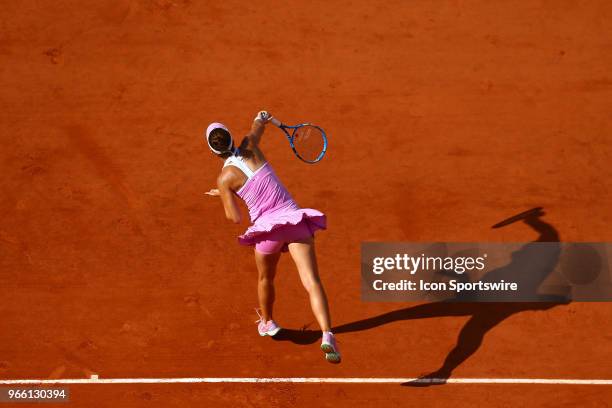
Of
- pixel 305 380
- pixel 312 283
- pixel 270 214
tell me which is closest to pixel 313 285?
pixel 312 283

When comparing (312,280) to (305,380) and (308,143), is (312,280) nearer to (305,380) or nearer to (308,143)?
(305,380)

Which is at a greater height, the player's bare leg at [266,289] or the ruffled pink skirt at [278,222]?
the ruffled pink skirt at [278,222]

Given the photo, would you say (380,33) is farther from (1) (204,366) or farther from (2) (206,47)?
(1) (204,366)

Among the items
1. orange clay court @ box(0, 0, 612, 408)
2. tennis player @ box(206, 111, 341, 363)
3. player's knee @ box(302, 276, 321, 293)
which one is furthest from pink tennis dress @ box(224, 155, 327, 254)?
orange clay court @ box(0, 0, 612, 408)

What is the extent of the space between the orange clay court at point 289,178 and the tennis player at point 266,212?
1.11 metres

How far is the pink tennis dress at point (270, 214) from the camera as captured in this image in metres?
7.71

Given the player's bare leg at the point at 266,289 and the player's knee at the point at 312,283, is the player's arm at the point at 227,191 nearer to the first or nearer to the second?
the player's bare leg at the point at 266,289

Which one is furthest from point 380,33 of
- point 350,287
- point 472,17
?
point 350,287

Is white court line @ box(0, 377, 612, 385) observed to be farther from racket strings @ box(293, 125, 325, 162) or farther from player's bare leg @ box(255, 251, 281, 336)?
racket strings @ box(293, 125, 325, 162)

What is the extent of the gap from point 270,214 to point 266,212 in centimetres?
4

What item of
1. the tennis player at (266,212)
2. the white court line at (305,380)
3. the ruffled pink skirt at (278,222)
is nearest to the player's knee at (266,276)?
the tennis player at (266,212)

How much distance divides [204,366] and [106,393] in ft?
3.22

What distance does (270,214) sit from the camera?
7809 mm

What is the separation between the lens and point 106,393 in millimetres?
8297
